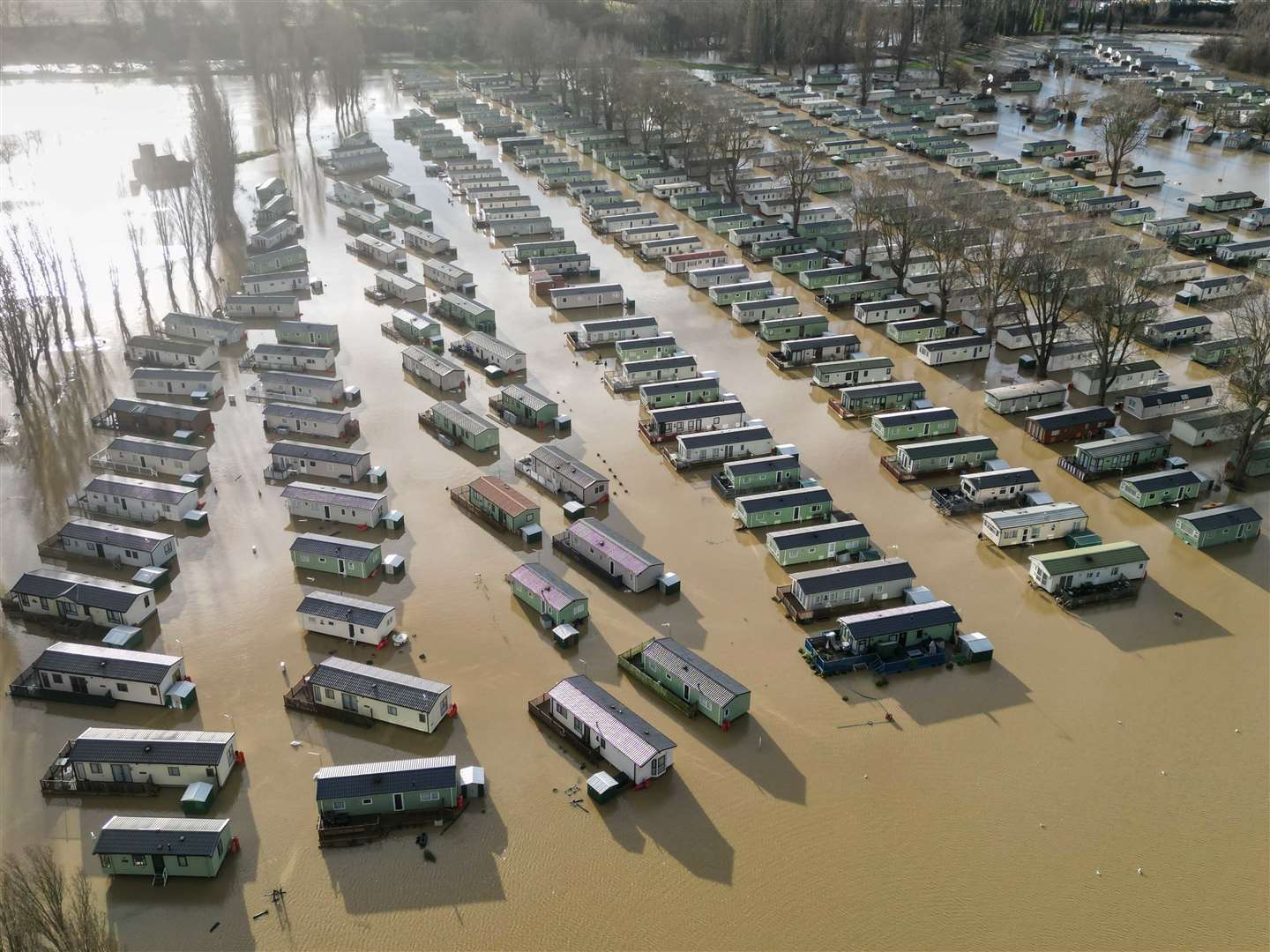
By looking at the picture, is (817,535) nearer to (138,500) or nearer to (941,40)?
(138,500)

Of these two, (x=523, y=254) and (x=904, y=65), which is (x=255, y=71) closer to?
(x=523, y=254)

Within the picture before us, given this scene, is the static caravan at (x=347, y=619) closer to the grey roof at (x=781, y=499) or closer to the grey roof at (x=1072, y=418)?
the grey roof at (x=781, y=499)

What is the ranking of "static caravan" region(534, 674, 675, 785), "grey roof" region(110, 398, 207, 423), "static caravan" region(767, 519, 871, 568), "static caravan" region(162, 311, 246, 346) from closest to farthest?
"static caravan" region(534, 674, 675, 785) < "static caravan" region(767, 519, 871, 568) < "grey roof" region(110, 398, 207, 423) < "static caravan" region(162, 311, 246, 346)

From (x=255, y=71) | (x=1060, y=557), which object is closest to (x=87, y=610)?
(x=1060, y=557)

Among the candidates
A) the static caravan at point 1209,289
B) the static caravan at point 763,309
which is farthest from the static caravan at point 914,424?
the static caravan at point 1209,289

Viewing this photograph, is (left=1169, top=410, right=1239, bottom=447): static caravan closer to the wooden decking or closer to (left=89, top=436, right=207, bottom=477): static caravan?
the wooden decking

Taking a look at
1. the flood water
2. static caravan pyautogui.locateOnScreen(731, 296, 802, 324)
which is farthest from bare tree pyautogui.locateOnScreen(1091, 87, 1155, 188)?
the flood water
